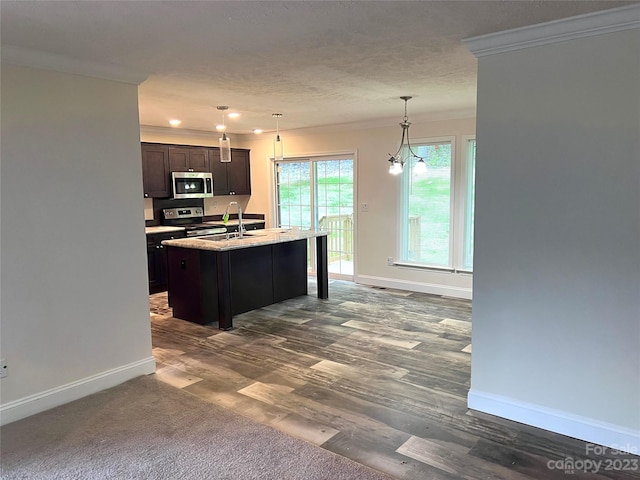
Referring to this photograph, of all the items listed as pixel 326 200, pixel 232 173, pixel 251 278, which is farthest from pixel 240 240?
pixel 232 173

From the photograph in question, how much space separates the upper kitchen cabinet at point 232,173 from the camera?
7246 mm

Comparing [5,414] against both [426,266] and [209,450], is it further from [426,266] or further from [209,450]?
[426,266]

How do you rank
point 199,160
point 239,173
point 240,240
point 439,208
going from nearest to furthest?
point 240,240 → point 439,208 → point 199,160 → point 239,173

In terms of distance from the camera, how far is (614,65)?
234cm

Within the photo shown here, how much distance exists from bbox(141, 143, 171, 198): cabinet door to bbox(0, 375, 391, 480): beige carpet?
376 cm

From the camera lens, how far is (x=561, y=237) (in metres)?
2.57

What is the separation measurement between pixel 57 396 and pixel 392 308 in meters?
3.56

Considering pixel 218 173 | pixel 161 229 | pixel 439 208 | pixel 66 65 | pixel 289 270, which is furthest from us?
pixel 218 173

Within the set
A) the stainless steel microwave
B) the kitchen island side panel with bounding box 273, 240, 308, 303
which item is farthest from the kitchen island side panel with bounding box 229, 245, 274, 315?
the stainless steel microwave

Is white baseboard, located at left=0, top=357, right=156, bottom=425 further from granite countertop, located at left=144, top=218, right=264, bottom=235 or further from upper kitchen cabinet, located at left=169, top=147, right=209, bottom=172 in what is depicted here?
upper kitchen cabinet, located at left=169, top=147, right=209, bottom=172

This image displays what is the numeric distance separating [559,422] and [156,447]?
234 centimetres

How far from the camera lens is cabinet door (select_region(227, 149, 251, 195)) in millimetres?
7523

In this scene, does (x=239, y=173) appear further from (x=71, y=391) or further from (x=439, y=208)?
(x=71, y=391)

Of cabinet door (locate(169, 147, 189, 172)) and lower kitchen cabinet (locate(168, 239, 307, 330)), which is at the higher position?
cabinet door (locate(169, 147, 189, 172))
